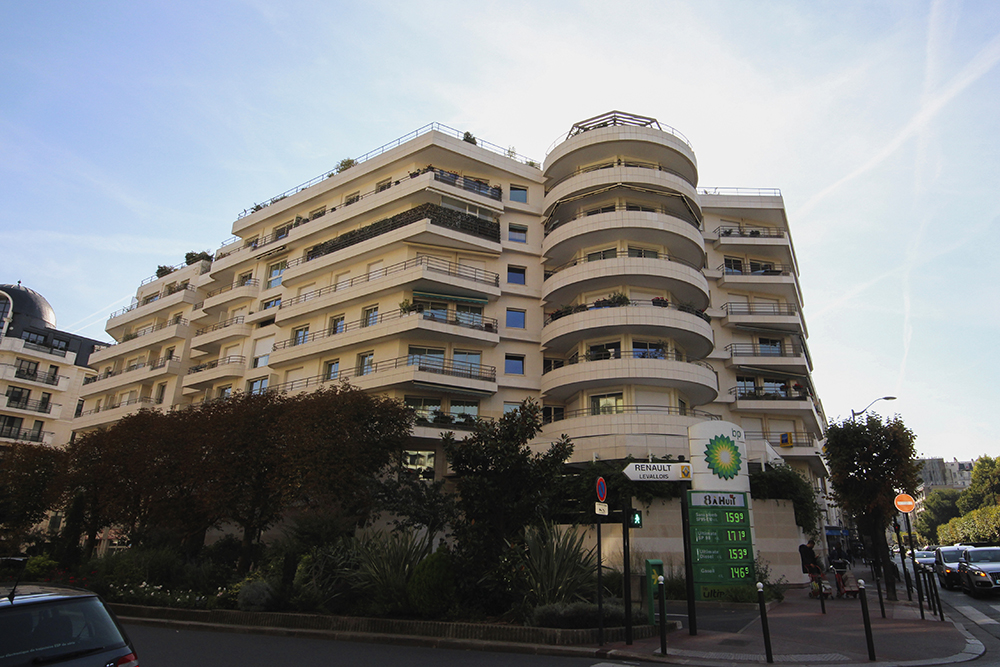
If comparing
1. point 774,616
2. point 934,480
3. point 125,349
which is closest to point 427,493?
point 774,616

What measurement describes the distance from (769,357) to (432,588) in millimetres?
31488

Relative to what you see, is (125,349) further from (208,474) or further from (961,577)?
(961,577)

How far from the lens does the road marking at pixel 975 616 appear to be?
1411 cm

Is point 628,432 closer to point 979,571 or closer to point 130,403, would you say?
point 979,571

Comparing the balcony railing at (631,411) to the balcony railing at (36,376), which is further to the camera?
the balcony railing at (36,376)

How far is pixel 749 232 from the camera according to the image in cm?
4075

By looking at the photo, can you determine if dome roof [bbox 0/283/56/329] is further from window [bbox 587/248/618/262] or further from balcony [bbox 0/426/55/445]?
window [bbox 587/248/618/262]

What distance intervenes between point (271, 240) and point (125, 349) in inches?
684

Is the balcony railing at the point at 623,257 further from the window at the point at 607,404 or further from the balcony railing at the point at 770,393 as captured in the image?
the balcony railing at the point at 770,393

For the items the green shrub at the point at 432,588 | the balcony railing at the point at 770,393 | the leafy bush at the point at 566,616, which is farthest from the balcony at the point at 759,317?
the green shrub at the point at 432,588

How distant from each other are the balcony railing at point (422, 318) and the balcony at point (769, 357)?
16.1m

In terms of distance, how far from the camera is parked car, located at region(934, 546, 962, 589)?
22.7 m

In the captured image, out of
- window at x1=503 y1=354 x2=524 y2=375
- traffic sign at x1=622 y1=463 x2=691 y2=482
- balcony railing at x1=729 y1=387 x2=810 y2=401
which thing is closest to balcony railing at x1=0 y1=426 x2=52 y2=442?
window at x1=503 y1=354 x2=524 y2=375

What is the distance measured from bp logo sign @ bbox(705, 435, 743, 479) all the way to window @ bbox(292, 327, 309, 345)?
1036 inches
